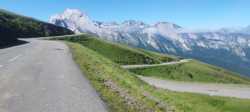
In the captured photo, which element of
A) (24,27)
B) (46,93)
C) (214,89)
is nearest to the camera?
(46,93)

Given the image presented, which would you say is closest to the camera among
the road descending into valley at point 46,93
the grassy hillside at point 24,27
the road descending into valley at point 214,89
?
the road descending into valley at point 46,93

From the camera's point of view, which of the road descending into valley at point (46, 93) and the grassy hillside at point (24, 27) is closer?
the road descending into valley at point (46, 93)

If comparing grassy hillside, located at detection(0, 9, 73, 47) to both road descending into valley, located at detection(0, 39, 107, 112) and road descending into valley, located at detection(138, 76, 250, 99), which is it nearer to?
road descending into valley, located at detection(138, 76, 250, 99)

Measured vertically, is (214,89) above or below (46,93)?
below

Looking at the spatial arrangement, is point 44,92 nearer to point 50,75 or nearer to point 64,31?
point 50,75

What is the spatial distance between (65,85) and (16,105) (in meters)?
5.69

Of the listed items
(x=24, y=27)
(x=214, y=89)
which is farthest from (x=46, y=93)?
(x=24, y=27)

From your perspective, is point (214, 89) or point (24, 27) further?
point (24, 27)

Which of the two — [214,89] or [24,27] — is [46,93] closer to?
[214,89]

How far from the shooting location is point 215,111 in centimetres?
1808

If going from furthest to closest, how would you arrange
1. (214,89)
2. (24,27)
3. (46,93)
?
(24,27), (214,89), (46,93)

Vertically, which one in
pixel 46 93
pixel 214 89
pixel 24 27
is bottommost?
pixel 214 89

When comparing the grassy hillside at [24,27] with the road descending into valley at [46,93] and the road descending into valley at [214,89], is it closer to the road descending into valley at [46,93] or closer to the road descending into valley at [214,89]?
the road descending into valley at [214,89]

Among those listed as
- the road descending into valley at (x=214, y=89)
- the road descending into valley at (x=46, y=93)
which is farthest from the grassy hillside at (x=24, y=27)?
the road descending into valley at (x=46, y=93)
